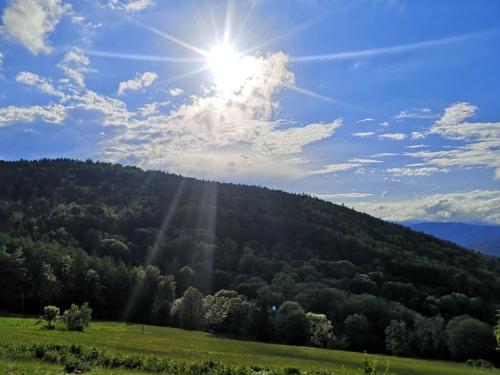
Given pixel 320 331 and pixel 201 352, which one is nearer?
pixel 201 352

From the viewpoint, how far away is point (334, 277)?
19600 centimetres

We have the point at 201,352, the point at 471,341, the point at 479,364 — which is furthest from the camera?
the point at 471,341

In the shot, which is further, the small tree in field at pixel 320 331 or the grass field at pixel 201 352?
the small tree in field at pixel 320 331

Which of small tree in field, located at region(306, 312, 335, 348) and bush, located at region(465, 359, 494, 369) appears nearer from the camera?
bush, located at region(465, 359, 494, 369)

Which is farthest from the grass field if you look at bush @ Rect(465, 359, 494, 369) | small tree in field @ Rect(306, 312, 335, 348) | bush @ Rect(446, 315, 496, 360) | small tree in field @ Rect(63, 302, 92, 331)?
bush @ Rect(446, 315, 496, 360)

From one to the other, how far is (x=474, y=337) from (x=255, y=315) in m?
52.3

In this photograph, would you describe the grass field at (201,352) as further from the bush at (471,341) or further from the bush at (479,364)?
the bush at (471,341)

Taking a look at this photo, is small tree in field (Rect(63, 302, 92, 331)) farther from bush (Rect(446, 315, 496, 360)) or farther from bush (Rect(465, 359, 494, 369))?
bush (Rect(446, 315, 496, 360))

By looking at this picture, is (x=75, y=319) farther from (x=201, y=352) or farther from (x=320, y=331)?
(x=320, y=331)

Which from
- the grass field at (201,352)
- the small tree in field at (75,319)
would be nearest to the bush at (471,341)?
the grass field at (201,352)

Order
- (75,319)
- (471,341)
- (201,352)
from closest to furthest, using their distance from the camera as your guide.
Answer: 1. (201,352)
2. (75,319)
3. (471,341)

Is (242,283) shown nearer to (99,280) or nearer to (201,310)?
(201,310)

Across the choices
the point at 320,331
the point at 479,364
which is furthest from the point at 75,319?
the point at 479,364

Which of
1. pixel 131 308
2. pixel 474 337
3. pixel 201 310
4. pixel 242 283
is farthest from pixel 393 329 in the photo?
pixel 131 308
